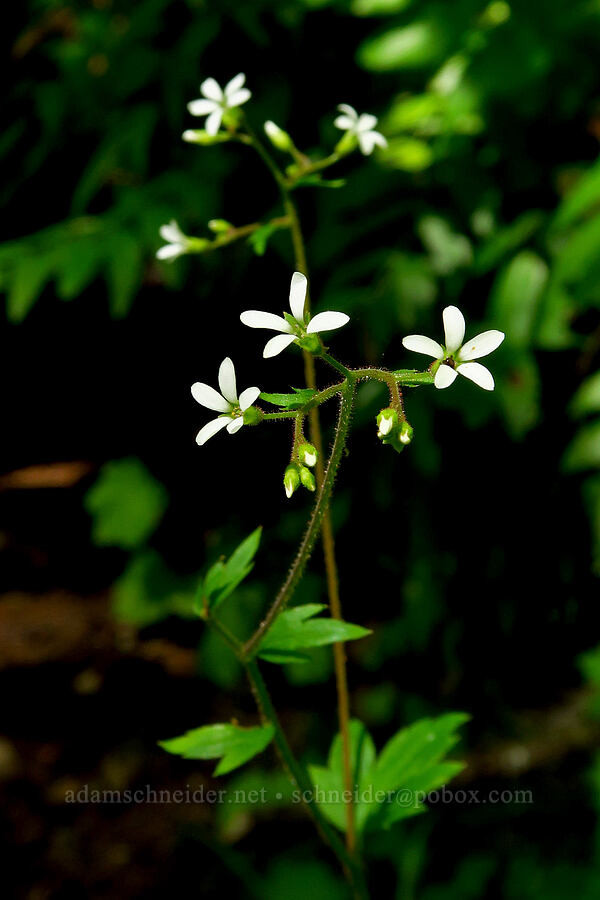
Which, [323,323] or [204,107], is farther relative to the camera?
[204,107]

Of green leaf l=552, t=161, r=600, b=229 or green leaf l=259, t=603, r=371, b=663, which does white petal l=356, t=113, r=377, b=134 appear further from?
green leaf l=259, t=603, r=371, b=663

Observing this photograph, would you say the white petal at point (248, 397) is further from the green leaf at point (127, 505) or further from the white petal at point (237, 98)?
the green leaf at point (127, 505)

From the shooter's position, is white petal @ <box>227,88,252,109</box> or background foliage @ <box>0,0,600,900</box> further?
background foliage @ <box>0,0,600,900</box>

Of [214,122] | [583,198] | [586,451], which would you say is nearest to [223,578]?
[214,122]

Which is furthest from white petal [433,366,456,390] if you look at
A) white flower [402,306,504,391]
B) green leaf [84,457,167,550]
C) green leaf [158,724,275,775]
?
green leaf [84,457,167,550]

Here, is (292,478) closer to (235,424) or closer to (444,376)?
(235,424)
